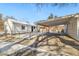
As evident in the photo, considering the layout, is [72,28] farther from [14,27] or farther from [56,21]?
[14,27]

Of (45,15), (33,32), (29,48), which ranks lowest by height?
(29,48)

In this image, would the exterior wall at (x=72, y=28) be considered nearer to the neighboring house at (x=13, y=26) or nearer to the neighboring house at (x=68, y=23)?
the neighboring house at (x=68, y=23)

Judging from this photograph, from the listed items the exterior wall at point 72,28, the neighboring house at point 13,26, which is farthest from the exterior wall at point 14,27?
the exterior wall at point 72,28

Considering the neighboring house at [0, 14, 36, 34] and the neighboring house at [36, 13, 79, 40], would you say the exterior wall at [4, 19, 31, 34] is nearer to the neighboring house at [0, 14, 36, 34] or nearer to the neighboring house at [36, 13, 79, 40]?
the neighboring house at [0, 14, 36, 34]

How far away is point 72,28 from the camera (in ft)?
10.1

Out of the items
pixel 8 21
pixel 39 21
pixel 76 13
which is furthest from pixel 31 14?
pixel 76 13

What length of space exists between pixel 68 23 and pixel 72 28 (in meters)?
0.09

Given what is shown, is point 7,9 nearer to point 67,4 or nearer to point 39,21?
point 39,21

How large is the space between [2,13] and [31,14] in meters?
0.41

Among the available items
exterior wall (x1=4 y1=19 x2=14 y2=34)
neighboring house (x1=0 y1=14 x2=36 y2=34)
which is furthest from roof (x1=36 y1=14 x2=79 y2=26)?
exterior wall (x1=4 y1=19 x2=14 y2=34)

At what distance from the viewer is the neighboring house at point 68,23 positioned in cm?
306

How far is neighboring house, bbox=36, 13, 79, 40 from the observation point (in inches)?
120

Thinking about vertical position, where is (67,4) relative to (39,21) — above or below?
above

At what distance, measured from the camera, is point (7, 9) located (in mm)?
3057
